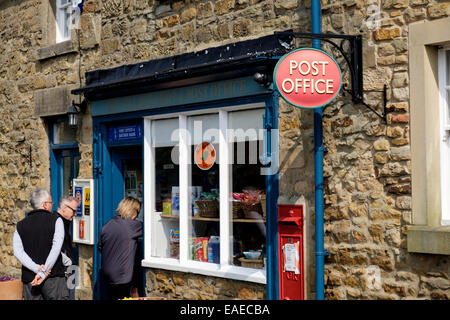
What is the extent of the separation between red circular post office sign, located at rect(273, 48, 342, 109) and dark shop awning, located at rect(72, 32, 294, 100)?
1.16 ft

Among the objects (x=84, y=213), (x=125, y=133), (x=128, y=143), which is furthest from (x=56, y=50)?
(x=84, y=213)

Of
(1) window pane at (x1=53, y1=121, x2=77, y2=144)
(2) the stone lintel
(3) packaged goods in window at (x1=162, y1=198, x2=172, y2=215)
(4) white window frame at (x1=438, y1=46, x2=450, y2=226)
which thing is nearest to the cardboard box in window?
(3) packaged goods in window at (x1=162, y1=198, x2=172, y2=215)

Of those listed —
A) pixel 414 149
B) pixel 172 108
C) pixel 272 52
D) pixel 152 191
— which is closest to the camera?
pixel 414 149

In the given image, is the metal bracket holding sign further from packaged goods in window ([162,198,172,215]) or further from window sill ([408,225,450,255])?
window sill ([408,225,450,255])

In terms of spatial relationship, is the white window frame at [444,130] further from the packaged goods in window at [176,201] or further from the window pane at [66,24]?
the window pane at [66,24]

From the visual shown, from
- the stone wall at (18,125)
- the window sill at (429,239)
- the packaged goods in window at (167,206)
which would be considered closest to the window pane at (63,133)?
the stone wall at (18,125)

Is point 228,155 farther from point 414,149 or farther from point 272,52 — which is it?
point 414,149

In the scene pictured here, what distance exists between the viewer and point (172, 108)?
28.2 ft

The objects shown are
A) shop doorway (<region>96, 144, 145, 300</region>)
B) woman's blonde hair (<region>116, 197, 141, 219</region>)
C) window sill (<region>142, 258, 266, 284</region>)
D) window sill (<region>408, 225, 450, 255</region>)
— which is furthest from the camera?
shop doorway (<region>96, 144, 145, 300</region>)

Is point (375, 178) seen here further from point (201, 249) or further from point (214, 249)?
point (201, 249)

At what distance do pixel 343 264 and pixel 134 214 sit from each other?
9.59 ft

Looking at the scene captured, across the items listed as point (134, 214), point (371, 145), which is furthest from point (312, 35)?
point (134, 214)

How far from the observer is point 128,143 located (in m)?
9.39

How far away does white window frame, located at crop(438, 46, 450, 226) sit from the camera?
6164mm
